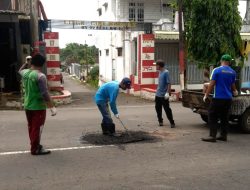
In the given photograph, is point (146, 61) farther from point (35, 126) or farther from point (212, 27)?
point (35, 126)

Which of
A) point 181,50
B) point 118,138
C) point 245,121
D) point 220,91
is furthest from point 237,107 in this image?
point 181,50

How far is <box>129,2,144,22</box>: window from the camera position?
25.7 meters

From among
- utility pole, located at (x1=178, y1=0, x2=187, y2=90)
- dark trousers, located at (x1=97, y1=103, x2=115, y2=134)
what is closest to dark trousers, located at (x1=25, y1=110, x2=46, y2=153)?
dark trousers, located at (x1=97, y1=103, x2=115, y2=134)

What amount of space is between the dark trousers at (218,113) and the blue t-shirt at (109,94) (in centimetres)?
199

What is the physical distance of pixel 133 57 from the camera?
2280 centimetres

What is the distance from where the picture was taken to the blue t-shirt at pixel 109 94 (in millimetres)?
7949

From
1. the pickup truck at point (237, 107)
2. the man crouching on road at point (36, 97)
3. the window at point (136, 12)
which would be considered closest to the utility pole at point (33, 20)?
the window at point (136, 12)

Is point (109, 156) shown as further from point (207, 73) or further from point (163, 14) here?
point (163, 14)

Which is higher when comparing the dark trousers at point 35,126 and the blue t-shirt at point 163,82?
the blue t-shirt at point 163,82

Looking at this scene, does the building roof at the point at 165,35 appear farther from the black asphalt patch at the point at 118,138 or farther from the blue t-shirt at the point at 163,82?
the black asphalt patch at the point at 118,138

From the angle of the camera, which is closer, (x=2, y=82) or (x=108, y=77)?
(x=2, y=82)

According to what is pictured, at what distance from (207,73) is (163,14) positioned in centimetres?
965

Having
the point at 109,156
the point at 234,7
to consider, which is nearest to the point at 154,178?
the point at 109,156

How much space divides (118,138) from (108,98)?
859mm
